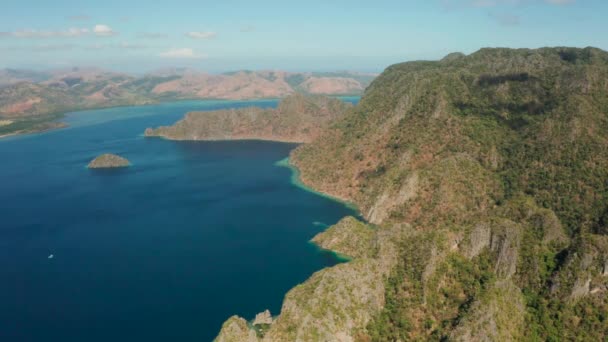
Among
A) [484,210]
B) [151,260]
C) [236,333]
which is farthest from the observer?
[484,210]

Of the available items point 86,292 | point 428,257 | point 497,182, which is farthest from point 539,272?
point 86,292

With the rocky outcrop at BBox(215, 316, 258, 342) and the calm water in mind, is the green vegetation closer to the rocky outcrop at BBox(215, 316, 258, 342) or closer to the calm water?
the rocky outcrop at BBox(215, 316, 258, 342)

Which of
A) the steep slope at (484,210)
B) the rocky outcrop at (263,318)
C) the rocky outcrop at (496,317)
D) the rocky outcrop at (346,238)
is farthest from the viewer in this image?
the rocky outcrop at (346,238)

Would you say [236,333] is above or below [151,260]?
above

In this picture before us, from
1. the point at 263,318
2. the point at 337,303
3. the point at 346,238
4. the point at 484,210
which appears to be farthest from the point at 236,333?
the point at 484,210

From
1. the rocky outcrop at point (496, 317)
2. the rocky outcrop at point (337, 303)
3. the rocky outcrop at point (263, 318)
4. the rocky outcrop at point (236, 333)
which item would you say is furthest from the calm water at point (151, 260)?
the rocky outcrop at point (496, 317)

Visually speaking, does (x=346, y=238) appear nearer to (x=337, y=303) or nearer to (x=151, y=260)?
(x=337, y=303)

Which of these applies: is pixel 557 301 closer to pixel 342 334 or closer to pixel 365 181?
pixel 342 334

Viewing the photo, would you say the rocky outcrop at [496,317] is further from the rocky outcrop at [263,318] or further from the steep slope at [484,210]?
the rocky outcrop at [263,318]

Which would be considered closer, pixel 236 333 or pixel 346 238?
pixel 236 333
